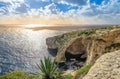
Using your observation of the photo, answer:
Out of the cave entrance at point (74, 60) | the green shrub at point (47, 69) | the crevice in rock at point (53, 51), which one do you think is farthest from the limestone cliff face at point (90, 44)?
the green shrub at point (47, 69)

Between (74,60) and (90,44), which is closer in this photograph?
(90,44)

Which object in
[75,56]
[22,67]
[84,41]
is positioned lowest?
[22,67]

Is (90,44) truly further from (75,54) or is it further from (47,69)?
(47,69)

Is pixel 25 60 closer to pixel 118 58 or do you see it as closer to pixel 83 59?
pixel 83 59

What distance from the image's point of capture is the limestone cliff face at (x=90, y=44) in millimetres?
33269

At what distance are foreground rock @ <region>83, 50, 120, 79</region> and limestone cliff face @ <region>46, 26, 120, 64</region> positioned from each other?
17.6 meters

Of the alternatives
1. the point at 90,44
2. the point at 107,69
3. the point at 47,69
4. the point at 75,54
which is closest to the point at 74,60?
the point at 75,54

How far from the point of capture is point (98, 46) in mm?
39125

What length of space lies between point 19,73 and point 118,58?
32397 mm

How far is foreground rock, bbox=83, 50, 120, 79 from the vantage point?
11.6m

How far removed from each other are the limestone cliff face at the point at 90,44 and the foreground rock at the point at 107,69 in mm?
17610

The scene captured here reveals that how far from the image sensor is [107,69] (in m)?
12.3

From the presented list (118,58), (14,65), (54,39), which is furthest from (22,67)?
(118,58)

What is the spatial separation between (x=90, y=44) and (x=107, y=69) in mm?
42680
